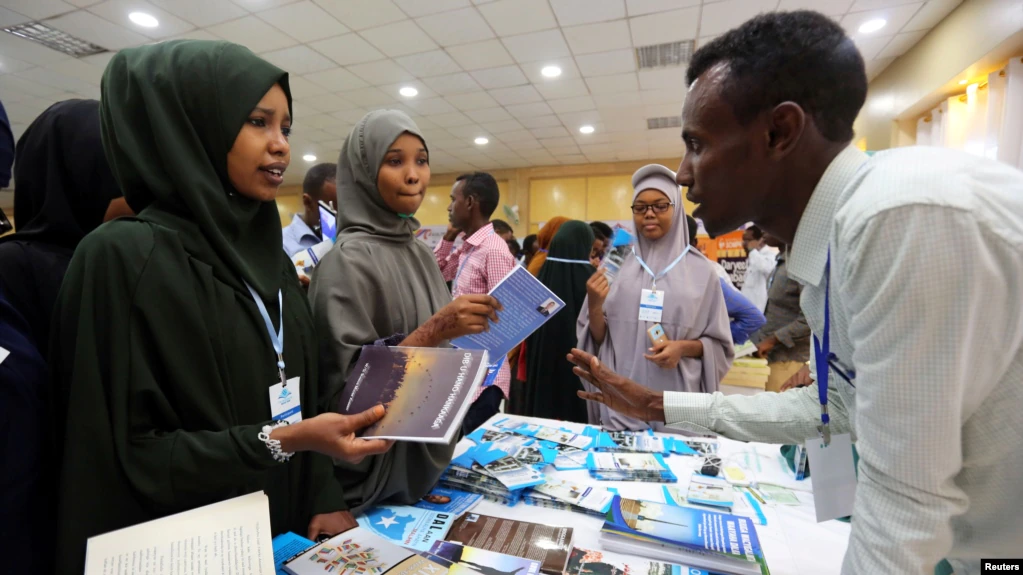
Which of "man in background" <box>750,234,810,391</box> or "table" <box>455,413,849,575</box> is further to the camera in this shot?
"man in background" <box>750,234,810,391</box>

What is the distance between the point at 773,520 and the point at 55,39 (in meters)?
7.38

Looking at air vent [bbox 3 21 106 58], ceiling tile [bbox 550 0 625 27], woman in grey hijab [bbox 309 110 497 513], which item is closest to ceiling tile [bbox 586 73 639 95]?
ceiling tile [bbox 550 0 625 27]

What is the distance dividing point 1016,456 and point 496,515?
38.1 inches

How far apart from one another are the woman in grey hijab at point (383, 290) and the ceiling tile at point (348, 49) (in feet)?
14.2

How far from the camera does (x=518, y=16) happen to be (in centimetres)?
463

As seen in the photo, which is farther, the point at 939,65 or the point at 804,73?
the point at 939,65

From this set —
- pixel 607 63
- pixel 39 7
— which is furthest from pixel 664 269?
pixel 39 7

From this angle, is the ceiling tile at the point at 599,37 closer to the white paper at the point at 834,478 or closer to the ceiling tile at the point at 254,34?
the ceiling tile at the point at 254,34

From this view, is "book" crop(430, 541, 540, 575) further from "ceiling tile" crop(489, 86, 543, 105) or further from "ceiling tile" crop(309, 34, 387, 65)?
"ceiling tile" crop(489, 86, 543, 105)

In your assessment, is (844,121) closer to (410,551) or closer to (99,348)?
(410,551)

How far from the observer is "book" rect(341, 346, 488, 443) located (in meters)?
0.93

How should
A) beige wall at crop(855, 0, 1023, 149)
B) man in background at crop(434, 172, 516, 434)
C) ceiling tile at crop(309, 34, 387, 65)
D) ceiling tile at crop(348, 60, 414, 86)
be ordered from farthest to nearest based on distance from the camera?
ceiling tile at crop(348, 60, 414, 86), ceiling tile at crop(309, 34, 387, 65), beige wall at crop(855, 0, 1023, 149), man in background at crop(434, 172, 516, 434)

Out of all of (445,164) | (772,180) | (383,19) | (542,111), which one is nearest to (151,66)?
(772,180)

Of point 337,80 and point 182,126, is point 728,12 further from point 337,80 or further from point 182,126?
point 182,126
